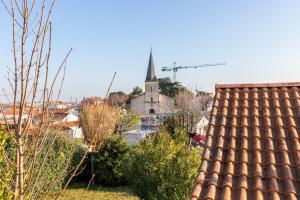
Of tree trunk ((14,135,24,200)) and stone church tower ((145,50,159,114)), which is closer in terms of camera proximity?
tree trunk ((14,135,24,200))

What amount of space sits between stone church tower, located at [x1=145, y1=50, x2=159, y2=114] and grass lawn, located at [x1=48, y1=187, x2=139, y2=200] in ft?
202

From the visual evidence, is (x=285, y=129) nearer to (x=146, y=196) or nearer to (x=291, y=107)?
(x=291, y=107)

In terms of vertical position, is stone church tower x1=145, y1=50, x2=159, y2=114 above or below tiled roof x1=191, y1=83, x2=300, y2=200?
above

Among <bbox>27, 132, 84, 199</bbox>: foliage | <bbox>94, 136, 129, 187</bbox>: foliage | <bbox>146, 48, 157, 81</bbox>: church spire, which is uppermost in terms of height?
<bbox>146, 48, 157, 81</bbox>: church spire

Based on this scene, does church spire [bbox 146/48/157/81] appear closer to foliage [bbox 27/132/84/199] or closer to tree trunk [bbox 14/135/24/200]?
foliage [bbox 27/132/84/199]

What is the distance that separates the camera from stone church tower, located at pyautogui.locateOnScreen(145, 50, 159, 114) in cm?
7912

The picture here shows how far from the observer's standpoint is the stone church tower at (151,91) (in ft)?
260

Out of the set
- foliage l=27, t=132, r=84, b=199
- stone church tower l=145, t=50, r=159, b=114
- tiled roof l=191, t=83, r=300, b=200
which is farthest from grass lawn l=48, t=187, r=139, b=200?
stone church tower l=145, t=50, r=159, b=114

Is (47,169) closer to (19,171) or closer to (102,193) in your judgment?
(19,171)

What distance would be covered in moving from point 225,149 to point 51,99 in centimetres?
291

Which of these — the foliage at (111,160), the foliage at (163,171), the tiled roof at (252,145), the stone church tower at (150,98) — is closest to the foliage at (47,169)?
the tiled roof at (252,145)

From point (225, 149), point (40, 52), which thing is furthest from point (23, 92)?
point (225, 149)

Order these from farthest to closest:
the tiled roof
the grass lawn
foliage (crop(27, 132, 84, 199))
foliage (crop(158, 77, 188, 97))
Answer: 1. foliage (crop(158, 77, 188, 97))
2. the grass lawn
3. the tiled roof
4. foliage (crop(27, 132, 84, 199))

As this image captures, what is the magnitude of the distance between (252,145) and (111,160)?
47.5 feet
